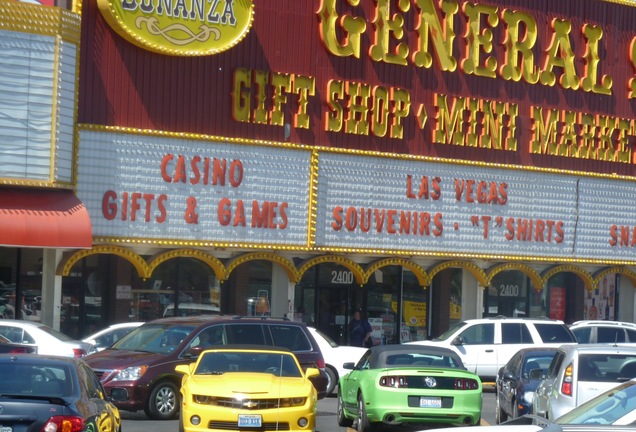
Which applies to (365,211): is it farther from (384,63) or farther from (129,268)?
(129,268)

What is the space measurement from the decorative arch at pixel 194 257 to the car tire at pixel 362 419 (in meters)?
12.2

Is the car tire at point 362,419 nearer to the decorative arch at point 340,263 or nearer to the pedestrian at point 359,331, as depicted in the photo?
the decorative arch at point 340,263

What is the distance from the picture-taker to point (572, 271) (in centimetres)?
3731

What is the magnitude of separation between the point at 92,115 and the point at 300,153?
5782 millimetres

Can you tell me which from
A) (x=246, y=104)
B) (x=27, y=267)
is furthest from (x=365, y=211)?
(x=27, y=267)

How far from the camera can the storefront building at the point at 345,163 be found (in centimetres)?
2948

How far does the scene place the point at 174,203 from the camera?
30.0 m

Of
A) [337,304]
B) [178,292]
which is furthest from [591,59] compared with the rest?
[178,292]

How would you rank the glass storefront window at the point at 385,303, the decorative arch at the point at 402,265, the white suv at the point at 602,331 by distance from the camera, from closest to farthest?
the white suv at the point at 602,331
the decorative arch at the point at 402,265
the glass storefront window at the point at 385,303

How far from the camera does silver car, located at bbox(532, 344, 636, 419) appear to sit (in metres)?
15.2

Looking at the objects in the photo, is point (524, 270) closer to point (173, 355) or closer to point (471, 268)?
point (471, 268)

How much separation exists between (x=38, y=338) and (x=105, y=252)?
18.8 feet

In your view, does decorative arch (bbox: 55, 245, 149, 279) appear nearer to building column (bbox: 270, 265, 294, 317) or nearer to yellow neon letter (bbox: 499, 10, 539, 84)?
building column (bbox: 270, 265, 294, 317)

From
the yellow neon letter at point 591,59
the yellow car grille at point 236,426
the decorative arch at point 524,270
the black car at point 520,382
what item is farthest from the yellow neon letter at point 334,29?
the yellow car grille at point 236,426
